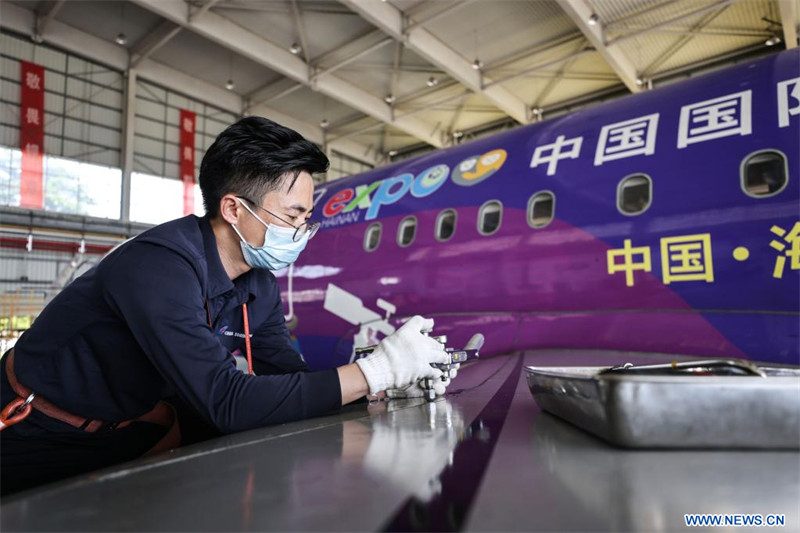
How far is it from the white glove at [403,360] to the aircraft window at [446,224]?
3308 millimetres

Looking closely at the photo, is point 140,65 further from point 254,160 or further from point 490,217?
point 254,160

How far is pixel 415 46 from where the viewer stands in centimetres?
1399

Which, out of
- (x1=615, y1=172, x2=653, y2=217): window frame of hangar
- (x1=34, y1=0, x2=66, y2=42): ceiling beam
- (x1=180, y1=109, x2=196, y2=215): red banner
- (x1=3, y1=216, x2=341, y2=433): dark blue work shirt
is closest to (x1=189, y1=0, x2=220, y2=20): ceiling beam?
(x1=34, y1=0, x2=66, y2=42): ceiling beam

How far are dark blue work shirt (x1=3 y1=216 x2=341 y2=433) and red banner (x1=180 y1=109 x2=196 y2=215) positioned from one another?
19.2 m

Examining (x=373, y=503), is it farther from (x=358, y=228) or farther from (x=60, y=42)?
(x=60, y=42)

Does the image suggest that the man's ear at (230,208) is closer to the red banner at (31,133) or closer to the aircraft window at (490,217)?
the aircraft window at (490,217)

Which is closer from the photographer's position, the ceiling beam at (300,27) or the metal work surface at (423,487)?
the metal work surface at (423,487)

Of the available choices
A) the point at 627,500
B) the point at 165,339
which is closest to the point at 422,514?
the point at 627,500

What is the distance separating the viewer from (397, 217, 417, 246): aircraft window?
535 cm

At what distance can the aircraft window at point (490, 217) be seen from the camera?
183 inches

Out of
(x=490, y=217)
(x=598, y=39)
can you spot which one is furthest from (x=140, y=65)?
(x=490, y=217)

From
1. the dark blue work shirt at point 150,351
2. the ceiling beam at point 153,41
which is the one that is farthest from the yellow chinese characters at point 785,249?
the ceiling beam at point 153,41

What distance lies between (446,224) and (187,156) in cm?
1784

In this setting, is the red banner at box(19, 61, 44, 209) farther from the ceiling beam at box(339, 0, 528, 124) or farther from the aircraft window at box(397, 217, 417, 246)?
the aircraft window at box(397, 217, 417, 246)
